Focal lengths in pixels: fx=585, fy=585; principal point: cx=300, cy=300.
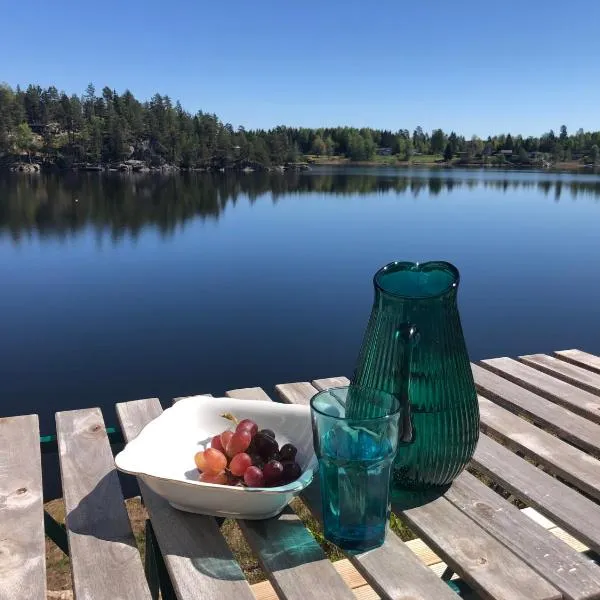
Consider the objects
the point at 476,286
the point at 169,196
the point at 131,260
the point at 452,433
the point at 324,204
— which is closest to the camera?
the point at 452,433

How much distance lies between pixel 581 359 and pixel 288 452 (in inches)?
67.3

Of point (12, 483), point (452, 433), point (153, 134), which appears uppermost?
point (153, 134)

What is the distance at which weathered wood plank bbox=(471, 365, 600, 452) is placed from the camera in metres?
1.64

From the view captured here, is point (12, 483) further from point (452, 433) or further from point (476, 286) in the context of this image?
point (476, 286)

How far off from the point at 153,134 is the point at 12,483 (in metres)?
75.9

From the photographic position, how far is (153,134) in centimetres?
7225

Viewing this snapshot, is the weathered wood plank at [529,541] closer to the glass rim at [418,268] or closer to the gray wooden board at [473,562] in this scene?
the gray wooden board at [473,562]

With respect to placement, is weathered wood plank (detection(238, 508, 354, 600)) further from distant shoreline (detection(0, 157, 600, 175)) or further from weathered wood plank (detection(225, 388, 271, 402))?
distant shoreline (detection(0, 157, 600, 175))

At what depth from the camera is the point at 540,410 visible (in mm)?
1814

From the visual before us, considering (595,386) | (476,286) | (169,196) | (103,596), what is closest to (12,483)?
(103,596)

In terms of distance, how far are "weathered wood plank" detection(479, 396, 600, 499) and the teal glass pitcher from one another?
1.10 feet

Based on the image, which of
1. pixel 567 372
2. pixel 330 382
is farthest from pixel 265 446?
pixel 567 372

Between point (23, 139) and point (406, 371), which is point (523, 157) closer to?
point (23, 139)

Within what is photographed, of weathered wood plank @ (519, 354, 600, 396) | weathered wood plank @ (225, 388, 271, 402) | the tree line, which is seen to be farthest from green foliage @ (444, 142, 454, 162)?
weathered wood plank @ (225, 388, 271, 402)
